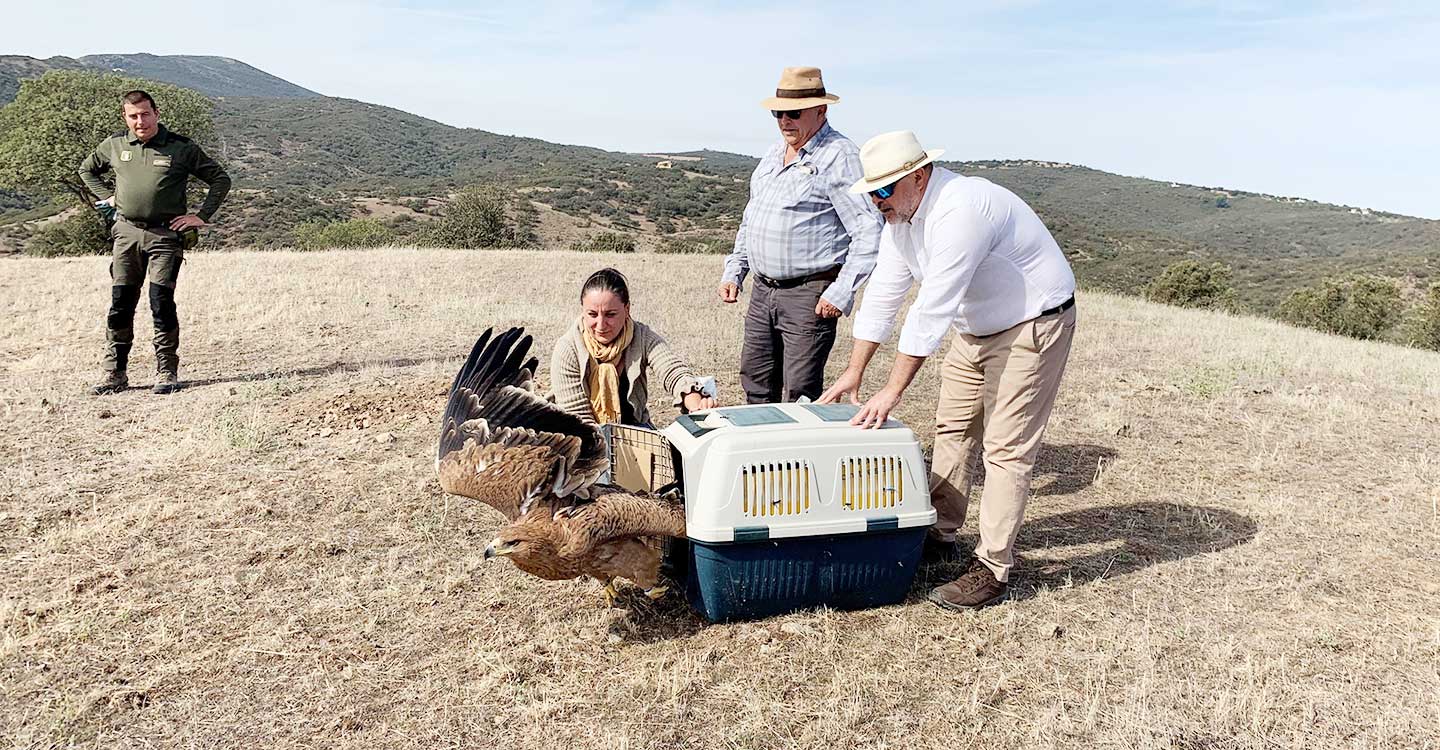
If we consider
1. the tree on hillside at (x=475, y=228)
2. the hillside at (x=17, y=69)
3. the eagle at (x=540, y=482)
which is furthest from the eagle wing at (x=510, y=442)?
the hillside at (x=17, y=69)

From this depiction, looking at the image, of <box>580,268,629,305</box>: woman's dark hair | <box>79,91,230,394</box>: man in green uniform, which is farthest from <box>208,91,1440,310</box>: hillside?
<box>580,268,629,305</box>: woman's dark hair

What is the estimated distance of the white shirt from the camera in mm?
3434

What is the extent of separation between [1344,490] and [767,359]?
12.8 feet

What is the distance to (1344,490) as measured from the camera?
567 cm

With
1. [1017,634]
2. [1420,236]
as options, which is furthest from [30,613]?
[1420,236]

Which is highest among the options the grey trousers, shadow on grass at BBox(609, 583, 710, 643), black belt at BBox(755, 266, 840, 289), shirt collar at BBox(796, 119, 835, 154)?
shirt collar at BBox(796, 119, 835, 154)

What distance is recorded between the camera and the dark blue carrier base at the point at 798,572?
353cm

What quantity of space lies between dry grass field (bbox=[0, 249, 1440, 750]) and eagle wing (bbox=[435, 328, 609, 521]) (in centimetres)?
70

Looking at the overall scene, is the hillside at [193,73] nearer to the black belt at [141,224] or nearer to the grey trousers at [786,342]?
the black belt at [141,224]

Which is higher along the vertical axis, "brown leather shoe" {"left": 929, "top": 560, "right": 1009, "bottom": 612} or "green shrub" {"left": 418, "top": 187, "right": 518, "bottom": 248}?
"green shrub" {"left": 418, "top": 187, "right": 518, "bottom": 248}

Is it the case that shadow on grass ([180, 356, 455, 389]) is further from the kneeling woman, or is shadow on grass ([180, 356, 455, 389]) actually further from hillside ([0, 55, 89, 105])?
hillside ([0, 55, 89, 105])

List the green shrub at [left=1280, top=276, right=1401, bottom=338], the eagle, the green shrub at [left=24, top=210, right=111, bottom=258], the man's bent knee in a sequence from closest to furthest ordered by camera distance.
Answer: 1. the eagle
2. the man's bent knee
3. the green shrub at [left=1280, top=276, right=1401, bottom=338]
4. the green shrub at [left=24, top=210, right=111, bottom=258]

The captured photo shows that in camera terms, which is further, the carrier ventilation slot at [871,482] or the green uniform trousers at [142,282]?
the green uniform trousers at [142,282]

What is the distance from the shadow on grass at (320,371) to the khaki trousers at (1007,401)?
241 inches
